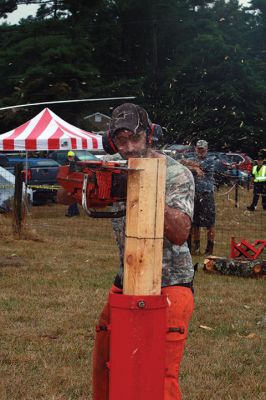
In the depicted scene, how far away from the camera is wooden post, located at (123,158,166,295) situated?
254 centimetres

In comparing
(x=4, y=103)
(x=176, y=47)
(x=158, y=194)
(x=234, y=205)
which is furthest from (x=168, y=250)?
(x=176, y=47)

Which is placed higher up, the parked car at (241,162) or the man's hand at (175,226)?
the parked car at (241,162)

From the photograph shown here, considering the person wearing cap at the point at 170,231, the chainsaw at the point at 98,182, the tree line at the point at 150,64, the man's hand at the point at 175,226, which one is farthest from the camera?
the tree line at the point at 150,64

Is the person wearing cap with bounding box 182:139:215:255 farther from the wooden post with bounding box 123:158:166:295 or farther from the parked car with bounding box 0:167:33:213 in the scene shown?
the wooden post with bounding box 123:158:166:295

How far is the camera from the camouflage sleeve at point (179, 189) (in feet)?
10.4

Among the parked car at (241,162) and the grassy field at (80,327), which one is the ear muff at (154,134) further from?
the parked car at (241,162)

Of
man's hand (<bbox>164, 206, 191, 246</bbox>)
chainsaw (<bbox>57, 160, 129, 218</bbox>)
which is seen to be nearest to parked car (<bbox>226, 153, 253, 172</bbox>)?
man's hand (<bbox>164, 206, 191, 246</bbox>)

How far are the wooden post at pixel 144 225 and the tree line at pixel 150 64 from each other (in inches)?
1367

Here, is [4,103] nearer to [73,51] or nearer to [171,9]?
[73,51]

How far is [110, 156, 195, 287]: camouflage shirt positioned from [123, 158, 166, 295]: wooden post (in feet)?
1.92

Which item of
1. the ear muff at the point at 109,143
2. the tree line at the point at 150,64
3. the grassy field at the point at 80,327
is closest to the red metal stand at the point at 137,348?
the ear muff at the point at 109,143

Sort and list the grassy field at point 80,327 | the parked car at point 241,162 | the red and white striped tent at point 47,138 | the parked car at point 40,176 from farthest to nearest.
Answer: the parked car at point 241,162, the parked car at point 40,176, the red and white striped tent at point 47,138, the grassy field at point 80,327


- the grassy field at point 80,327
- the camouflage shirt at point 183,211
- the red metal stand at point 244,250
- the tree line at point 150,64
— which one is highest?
the tree line at point 150,64

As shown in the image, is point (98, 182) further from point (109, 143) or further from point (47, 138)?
point (47, 138)
